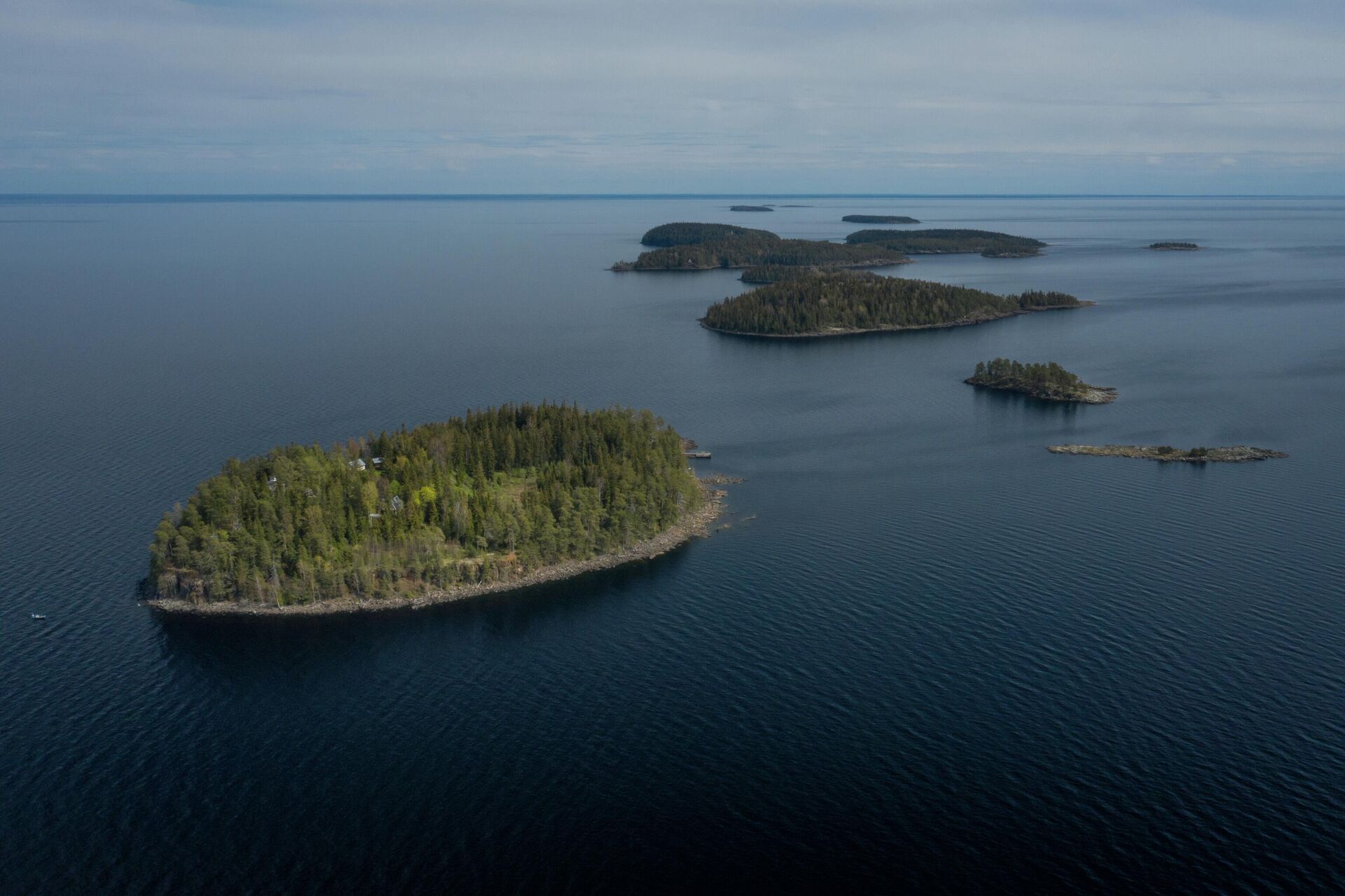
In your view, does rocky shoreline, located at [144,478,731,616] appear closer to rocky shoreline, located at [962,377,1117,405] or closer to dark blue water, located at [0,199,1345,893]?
dark blue water, located at [0,199,1345,893]

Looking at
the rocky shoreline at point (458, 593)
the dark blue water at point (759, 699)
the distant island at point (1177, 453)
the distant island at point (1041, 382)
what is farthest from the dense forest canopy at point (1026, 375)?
the rocky shoreline at point (458, 593)

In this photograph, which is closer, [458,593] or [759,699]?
[759,699]

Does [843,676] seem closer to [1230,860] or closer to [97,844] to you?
[1230,860]

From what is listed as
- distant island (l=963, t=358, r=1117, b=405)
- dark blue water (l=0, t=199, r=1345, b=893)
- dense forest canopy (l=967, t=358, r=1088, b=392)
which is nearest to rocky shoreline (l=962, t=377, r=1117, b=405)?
distant island (l=963, t=358, r=1117, b=405)

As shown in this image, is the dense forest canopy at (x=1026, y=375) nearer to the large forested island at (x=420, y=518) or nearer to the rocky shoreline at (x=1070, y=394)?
the rocky shoreline at (x=1070, y=394)

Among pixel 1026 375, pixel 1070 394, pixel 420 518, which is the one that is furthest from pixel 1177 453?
pixel 420 518

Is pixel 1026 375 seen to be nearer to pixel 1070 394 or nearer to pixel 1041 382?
pixel 1041 382

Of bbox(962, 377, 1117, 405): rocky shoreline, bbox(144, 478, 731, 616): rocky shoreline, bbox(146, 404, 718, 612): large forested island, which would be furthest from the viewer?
bbox(962, 377, 1117, 405): rocky shoreline
